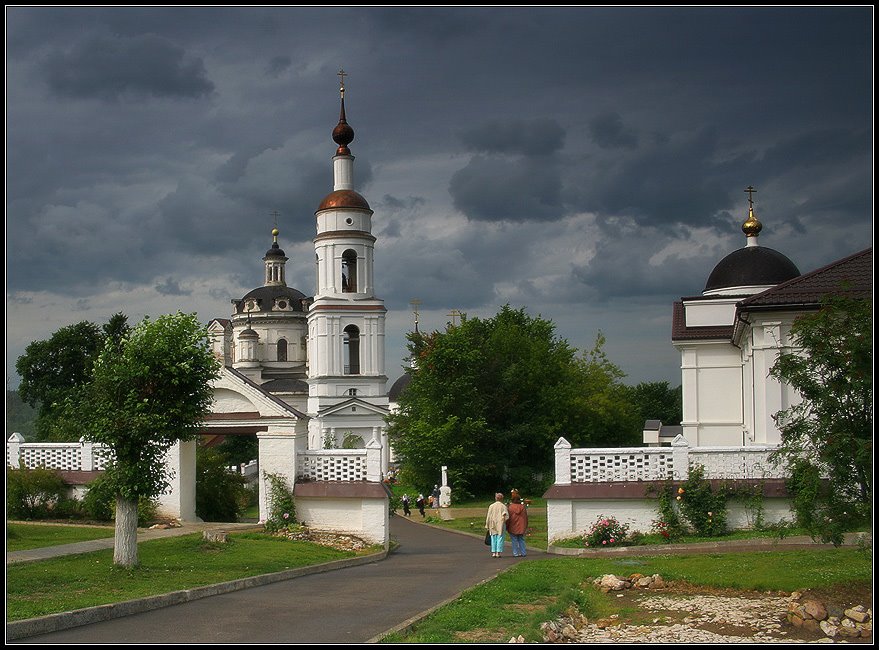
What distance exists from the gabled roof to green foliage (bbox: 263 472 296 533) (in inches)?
474

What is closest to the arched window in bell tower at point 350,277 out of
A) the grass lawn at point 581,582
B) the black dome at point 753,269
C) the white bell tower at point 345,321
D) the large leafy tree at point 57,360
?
the white bell tower at point 345,321

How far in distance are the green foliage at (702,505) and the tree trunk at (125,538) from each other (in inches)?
441

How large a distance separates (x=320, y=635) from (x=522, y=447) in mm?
37313

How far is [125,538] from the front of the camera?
15.8 meters

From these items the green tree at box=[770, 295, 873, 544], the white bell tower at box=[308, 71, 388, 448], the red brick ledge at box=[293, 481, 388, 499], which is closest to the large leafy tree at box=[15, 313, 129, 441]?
the white bell tower at box=[308, 71, 388, 448]

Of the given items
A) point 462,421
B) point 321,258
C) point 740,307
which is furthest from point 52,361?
point 740,307

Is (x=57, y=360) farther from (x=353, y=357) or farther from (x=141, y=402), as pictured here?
(x=141, y=402)

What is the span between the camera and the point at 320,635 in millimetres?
11289

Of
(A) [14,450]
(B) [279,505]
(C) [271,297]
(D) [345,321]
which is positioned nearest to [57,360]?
(D) [345,321]

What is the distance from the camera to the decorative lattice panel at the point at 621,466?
21.4m

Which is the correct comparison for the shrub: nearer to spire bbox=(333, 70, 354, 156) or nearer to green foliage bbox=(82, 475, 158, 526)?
green foliage bbox=(82, 475, 158, 526)

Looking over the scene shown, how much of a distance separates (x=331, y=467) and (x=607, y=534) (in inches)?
267

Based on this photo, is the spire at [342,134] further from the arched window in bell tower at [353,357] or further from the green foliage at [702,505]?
the green foliage at [702,505]

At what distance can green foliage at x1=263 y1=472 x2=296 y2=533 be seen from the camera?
75.0 ft
